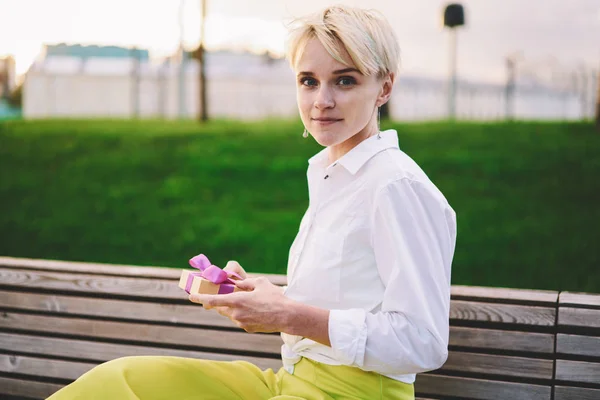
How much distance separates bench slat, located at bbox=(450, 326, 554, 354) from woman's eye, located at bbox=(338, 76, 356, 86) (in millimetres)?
1064

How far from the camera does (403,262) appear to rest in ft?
6.04

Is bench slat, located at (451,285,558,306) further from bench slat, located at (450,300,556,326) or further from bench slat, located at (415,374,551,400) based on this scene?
bench slat, located at (415,374,551,400)

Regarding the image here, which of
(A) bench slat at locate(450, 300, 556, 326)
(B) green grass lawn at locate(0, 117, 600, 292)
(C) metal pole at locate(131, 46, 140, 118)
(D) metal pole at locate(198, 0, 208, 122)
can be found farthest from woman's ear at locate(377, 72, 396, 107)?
(C) metal pole at locate(131, 46, 140, 118)

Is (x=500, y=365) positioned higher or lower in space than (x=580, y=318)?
lower

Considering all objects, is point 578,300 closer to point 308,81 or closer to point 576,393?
point 576,393

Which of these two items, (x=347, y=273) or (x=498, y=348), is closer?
(x=347, y=273)

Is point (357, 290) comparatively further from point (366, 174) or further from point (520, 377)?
point (520, 377)

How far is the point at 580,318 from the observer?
2535 mm

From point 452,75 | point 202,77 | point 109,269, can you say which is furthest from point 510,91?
point 109,269

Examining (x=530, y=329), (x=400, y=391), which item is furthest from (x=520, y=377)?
(x=400, y=391)

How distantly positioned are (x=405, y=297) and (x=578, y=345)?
0.98 m

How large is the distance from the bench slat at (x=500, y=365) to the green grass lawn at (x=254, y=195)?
2602mm

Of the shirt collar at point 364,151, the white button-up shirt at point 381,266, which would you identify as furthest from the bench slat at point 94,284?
the shirt collar at point 364,151

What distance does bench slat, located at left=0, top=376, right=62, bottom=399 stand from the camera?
10.6 feet
